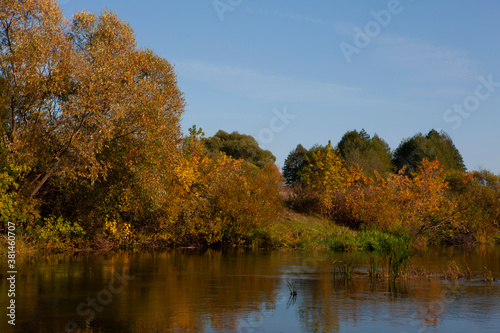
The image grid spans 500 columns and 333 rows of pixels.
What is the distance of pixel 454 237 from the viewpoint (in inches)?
1693

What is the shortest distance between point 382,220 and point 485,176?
14370 mm

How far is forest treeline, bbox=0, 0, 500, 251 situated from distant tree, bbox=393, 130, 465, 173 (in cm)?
4563

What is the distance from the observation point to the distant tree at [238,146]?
89500 mm

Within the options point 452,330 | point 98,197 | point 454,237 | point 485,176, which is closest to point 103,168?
point 98,197

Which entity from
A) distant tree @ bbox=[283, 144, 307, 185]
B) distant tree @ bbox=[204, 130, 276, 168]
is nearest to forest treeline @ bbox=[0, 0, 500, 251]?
distant tree @ bbox=[204, 130, 276, 168]

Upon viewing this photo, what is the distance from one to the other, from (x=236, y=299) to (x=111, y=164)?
1465 cm

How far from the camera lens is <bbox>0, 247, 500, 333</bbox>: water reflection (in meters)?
11.9

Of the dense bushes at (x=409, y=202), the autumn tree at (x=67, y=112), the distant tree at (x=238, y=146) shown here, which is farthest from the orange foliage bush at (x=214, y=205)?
the distant tree at (x=238, y=146)

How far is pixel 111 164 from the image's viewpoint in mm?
27453

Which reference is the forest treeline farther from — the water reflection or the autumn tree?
the water reflection

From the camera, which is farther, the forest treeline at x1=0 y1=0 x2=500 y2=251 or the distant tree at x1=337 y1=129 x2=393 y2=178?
the distant tree at x1=337 y1=129 x2=393 y2=178

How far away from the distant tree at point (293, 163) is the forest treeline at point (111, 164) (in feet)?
172

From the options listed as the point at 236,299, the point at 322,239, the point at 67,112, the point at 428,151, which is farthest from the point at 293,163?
the point at 236,299

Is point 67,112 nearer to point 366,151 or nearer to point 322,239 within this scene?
point 322,239
